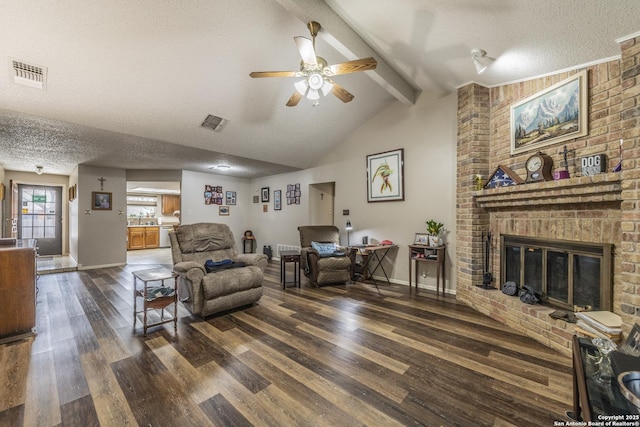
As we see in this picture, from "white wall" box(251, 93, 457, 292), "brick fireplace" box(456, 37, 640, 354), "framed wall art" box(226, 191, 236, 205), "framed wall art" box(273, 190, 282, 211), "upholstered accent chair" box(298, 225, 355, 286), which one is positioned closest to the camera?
"brick fireplace" box(456, 37, 640, 354)

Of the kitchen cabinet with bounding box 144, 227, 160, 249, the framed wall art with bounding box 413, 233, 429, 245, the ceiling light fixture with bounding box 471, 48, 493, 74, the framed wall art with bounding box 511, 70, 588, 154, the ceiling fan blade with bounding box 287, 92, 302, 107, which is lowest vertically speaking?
the kitchen cabinet with bounding box 144, 227, 160, 249

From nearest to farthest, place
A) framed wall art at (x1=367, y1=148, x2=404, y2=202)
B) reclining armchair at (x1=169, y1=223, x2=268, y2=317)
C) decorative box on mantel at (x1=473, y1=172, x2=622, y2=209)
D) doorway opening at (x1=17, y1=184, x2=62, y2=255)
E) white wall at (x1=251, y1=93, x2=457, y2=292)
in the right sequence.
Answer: decorative box on mantel at (x1=473, y1=172, x2=622, y2=209) → reclining armchair at (x1=169, y1=223, x2=268, y2=317) → white wall at (x1=251, y1=93, x2=457, y2=292) → framed wall art at (x1=367, y1=148, x2=404, y2=202) → doorway opening at (x1=17, y1=184, x2=62, y2=255)

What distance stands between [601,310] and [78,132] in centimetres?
628

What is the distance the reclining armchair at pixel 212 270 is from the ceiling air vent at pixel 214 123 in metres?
1.52

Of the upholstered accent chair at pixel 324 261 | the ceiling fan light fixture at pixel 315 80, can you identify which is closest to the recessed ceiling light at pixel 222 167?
the upholstered accent chair at pixel 324 261

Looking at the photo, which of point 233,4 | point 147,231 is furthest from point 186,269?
point 147,231

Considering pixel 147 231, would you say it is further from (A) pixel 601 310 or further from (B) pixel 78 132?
Answer: (A) pixel 601 310

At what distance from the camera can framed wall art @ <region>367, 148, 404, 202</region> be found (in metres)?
4.39

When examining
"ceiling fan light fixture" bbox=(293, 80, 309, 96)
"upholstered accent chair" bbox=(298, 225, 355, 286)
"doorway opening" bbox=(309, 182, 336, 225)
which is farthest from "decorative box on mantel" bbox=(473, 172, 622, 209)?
"doorway opening" bbox=(309, 182, 336, 225)

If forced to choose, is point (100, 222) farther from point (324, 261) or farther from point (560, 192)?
point (560, 192)

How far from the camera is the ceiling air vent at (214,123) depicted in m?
3.83

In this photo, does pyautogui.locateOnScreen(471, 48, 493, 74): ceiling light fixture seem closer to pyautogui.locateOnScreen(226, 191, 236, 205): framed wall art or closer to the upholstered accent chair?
the upholstered accent chair

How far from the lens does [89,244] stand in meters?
5.75

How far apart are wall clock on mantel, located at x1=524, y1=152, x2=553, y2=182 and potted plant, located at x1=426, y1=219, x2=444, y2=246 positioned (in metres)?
1.31
